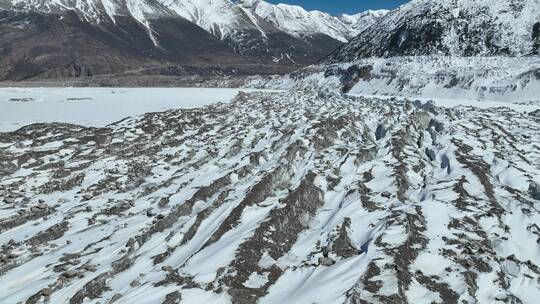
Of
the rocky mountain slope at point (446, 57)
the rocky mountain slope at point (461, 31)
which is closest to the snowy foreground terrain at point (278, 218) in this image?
the rocky mountain slope at point (446, 57)

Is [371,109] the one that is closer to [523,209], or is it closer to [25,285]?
[523,209]

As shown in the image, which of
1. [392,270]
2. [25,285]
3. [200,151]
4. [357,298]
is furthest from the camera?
[200,151]

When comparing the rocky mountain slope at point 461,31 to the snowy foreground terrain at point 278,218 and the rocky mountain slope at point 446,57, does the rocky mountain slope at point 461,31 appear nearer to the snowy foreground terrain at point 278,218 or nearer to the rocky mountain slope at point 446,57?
the rocky mountain slope at point 446,57

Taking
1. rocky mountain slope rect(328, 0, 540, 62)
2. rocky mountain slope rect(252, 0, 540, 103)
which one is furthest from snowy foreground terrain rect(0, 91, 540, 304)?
rocky mountain slope rect(328, 0, 540, 62)

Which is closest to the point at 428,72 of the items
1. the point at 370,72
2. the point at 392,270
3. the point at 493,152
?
the point at 370,72

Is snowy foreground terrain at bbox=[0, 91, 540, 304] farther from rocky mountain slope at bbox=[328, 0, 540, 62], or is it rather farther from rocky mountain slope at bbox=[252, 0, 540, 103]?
rocky mountain slope at bbox=[328, 0, 540, 62]

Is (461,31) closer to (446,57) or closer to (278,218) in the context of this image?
(446,57)
